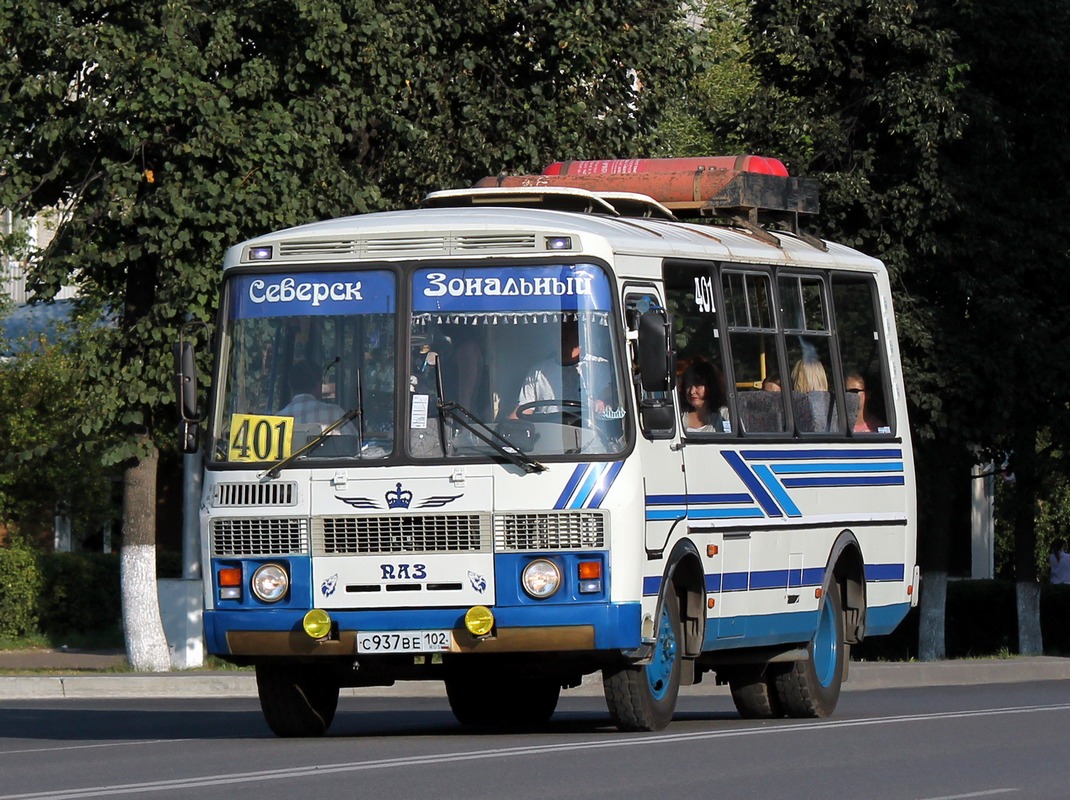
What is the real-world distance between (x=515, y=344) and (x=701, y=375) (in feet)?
5.66

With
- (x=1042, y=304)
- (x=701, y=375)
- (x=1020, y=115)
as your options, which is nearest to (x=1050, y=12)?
(x=1020, y=115)

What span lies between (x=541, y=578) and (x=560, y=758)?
3.58 ft

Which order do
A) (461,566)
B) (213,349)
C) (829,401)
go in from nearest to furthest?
(461,566)
(213,349)
(829,401)

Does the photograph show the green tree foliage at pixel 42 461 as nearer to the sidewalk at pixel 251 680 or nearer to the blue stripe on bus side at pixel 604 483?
the sidewalk at pixel 251 680

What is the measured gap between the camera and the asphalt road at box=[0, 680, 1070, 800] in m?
9.70

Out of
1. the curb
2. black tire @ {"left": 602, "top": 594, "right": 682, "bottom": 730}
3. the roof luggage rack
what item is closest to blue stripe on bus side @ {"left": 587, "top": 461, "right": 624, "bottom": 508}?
black tire @ {"left": 602, "top": 594, "right": 682, "bottom": 730}

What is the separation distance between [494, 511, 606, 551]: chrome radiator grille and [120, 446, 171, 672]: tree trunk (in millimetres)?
12340

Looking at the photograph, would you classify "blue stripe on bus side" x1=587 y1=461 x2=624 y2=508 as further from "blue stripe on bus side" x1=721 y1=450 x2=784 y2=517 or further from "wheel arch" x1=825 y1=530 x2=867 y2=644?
"wheel arch" x1=825 y1=530 x2=867 y2=644

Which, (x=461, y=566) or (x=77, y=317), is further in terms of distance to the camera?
(x=77, y=317)

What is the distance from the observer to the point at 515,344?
39.4 feet

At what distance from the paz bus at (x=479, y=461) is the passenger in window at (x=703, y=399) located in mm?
23

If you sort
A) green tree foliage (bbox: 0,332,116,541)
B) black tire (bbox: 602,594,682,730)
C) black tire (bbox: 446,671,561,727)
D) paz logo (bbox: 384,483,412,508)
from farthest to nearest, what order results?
green tree foliage (bbox: 0,332,116,541)
black tire (bbox: 446,671,561,727)
black tire (bbox: 602,594,682,730)
paz logo (bbox: 384,483,412,508)

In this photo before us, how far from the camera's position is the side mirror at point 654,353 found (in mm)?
11742

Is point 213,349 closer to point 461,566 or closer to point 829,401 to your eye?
point 461,566
